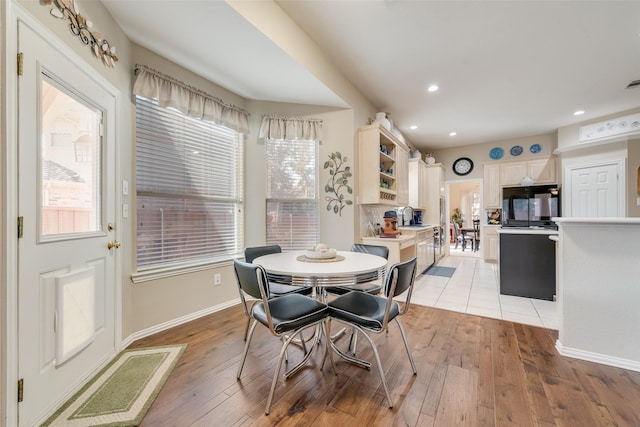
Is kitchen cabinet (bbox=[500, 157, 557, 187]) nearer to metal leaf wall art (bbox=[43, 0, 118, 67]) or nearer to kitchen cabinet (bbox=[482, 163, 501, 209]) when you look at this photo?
kitchen cabinet (bbox=[482, 163, 501, 209])

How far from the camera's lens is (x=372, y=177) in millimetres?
3463

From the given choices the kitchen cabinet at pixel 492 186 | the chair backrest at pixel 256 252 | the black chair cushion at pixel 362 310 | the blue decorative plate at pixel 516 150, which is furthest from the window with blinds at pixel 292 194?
the blue decorative plate at pixel 516 150

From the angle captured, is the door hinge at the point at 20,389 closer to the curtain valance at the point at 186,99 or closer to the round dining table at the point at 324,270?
the round dining table at the point at 324,270

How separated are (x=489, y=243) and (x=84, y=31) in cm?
707

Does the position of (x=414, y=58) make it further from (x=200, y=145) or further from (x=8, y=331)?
(x=8, y=331)

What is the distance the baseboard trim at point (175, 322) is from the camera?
2203mm

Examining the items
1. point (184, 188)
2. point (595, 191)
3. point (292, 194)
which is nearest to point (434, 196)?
point (595, 191)

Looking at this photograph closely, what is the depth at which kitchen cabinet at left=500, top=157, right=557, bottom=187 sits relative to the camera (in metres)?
5.28

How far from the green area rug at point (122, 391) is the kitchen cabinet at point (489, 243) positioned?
6.24 meters

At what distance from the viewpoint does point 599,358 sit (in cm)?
189

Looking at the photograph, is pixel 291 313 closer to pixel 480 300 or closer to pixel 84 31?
pixel 84 31

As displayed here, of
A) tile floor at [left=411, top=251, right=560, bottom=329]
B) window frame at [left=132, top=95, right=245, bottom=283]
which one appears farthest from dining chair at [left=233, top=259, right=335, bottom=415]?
tile floor at [left=411, top=251, right=560, bottom=329]

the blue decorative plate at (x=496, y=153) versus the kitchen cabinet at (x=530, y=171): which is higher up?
the blue decorative plate at (x=496, y=153)

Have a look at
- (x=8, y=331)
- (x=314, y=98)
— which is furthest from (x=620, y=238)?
(x=8, y=331)
